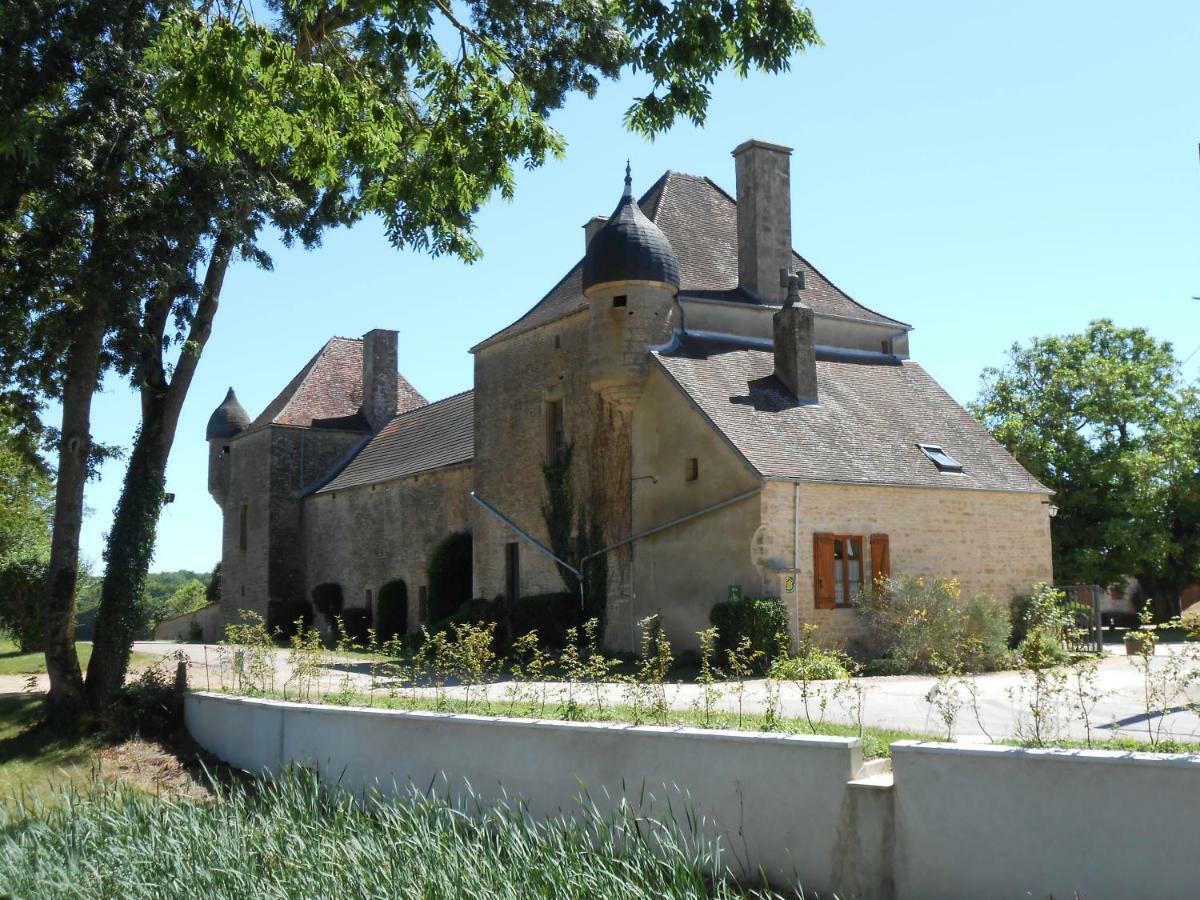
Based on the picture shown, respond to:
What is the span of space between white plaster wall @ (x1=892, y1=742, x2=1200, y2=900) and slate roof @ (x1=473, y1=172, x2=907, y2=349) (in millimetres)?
16679

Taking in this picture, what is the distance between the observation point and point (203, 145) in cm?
928

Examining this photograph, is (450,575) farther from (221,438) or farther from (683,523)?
(221,438)

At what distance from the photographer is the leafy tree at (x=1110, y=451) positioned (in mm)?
31391

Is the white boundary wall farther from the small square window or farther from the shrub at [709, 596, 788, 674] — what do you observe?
the small square window

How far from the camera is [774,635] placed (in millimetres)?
17906

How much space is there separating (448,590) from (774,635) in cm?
1158

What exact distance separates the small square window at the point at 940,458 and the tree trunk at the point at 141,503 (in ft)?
43.0

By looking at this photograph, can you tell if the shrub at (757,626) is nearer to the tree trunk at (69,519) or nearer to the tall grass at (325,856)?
the tree trunk at (69,519)

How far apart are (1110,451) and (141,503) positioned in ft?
89.0

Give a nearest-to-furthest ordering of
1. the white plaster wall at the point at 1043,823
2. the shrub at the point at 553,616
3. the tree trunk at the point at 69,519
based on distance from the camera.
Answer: the white plaster wall at the point at 1043,823 → the tree trunk at the point at 69,519 → the shrub at the point at 553,616

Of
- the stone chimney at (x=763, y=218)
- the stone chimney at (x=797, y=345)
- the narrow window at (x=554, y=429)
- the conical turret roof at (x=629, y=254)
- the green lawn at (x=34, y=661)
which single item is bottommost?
the green lawn at (x=34, y=661)

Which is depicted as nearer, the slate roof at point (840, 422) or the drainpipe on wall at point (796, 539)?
the drainpipe on wall at point (796, 539)

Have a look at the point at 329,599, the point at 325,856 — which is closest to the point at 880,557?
the point at 325,856

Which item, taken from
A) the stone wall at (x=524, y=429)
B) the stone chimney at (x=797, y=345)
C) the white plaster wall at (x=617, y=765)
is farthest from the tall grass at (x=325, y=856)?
the stone wall at (x=524, y=429)
